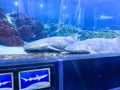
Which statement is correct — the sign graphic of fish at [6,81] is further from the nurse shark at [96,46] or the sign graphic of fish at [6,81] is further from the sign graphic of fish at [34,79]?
the nurse shark at [96,46]

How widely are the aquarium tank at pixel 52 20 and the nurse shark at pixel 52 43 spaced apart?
13 mm

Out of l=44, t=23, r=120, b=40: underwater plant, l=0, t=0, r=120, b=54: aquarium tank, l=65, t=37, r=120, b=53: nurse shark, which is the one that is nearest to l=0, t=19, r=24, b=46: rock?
l=0, t=0, r=120, b=54: aquarium tank

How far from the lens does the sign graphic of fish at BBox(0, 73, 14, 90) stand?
107 centimetres

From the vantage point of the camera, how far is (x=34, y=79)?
117 centimetres

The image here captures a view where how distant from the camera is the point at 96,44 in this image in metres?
1.55

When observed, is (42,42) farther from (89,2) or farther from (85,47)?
(89,2)

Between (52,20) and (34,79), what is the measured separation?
39cm

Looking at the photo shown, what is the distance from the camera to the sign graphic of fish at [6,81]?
1.07m

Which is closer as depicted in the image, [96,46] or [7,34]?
[7,34]

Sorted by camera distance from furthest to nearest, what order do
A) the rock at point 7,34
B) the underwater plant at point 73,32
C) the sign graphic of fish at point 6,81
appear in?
the underwater plant at point 73,32 → the rock at point 7,34 → the sign graphic of fish at point 6,81

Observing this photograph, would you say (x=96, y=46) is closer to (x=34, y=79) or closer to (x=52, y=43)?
(x=52, y=43)

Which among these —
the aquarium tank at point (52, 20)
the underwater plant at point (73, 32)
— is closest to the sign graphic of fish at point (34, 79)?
the aquarium tank at point (52, 20)

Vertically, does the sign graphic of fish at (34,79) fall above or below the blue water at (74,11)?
below

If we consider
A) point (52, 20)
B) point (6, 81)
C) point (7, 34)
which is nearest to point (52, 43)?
point (52, 20)
